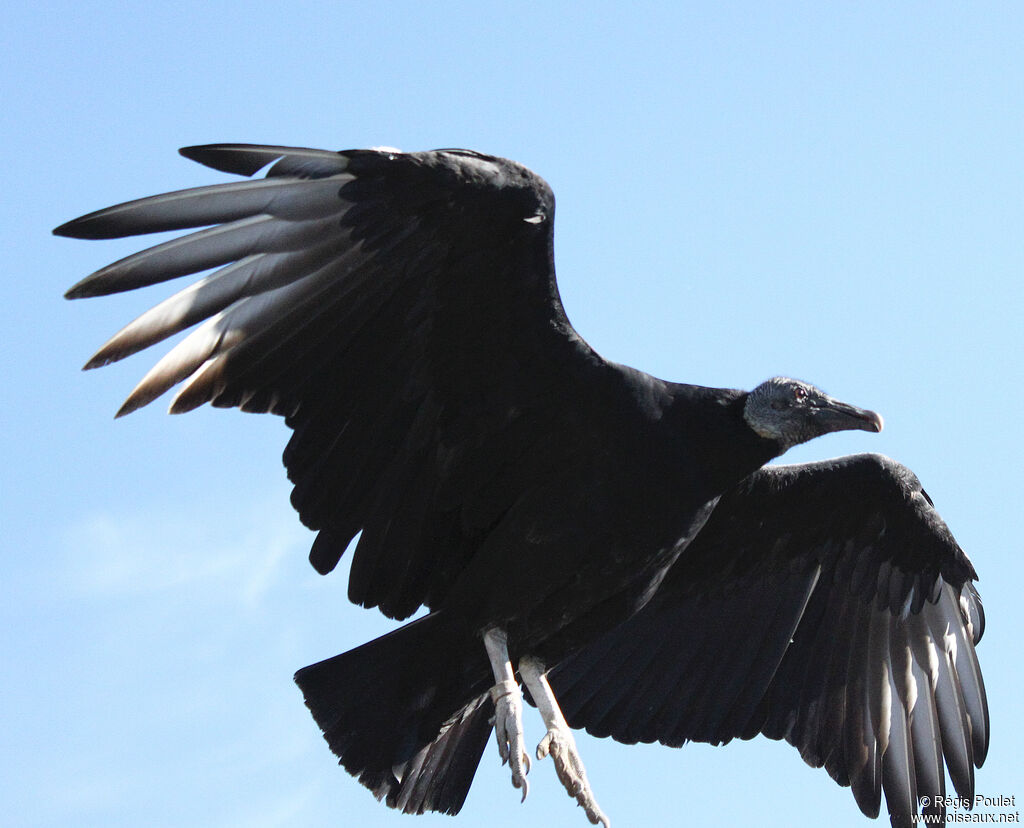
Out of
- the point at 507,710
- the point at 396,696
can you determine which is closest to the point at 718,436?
the point at 507,710

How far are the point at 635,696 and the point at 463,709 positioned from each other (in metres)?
0.99

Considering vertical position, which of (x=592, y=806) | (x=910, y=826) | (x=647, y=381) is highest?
(x=647, y=381)

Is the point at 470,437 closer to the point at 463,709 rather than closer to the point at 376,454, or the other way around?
the point at 376,454

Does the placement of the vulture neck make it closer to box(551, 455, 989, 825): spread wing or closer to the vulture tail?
box(551, 455, 989, 825): spread wing

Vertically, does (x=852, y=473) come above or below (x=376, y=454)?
below

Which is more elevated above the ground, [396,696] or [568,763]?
[396,696]

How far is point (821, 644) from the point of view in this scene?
7043 mm

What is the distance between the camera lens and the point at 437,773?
6.16 m

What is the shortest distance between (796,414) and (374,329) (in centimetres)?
173

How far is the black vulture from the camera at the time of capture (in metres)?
5.16

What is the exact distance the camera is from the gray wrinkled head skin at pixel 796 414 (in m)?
5.84

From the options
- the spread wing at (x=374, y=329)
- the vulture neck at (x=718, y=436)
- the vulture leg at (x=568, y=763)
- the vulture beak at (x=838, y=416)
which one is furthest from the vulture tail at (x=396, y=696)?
the vulture beak at (x=838, y=416)

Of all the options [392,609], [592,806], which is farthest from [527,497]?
[592,806]

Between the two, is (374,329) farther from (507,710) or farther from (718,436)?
(507,710)
